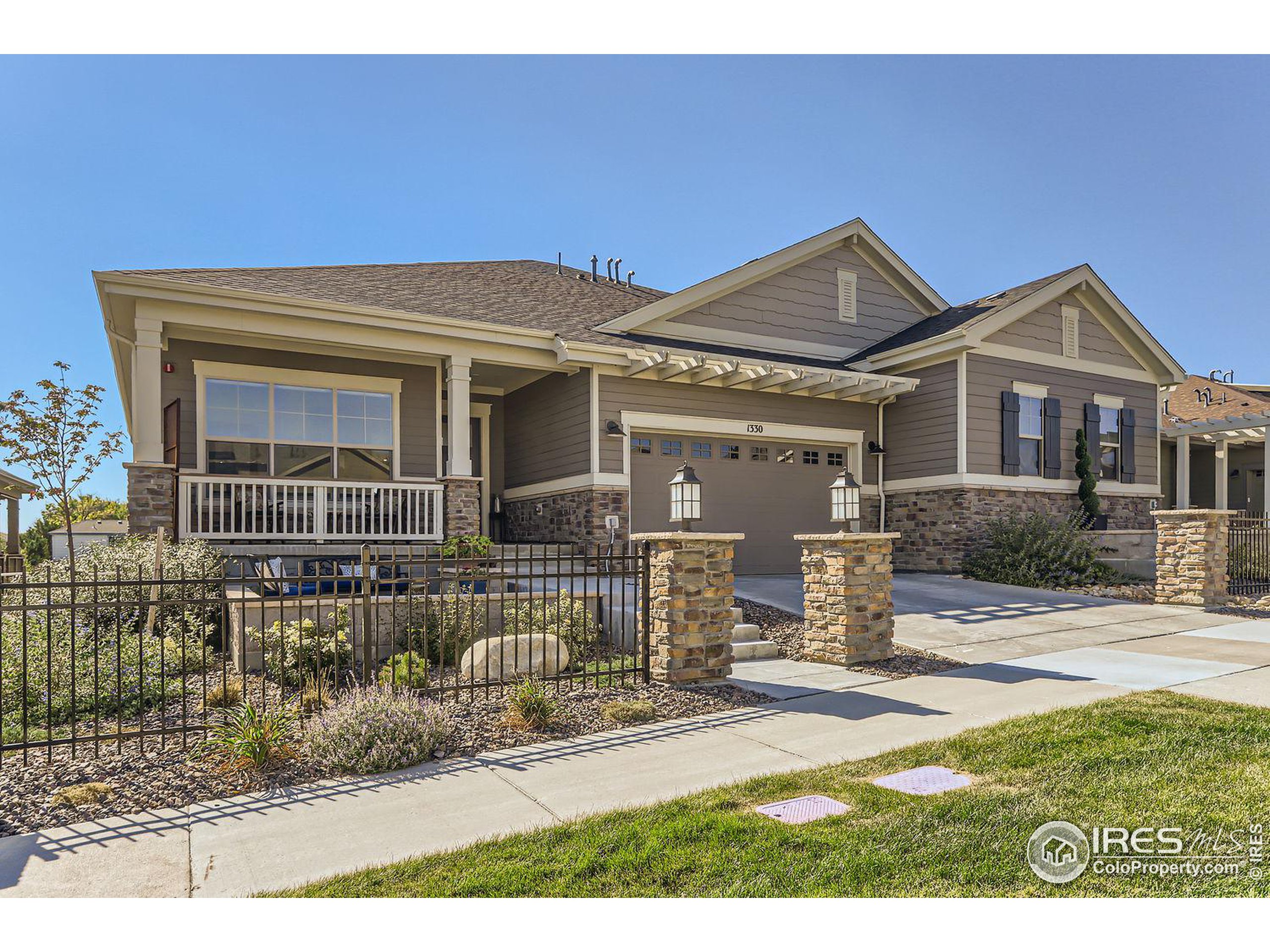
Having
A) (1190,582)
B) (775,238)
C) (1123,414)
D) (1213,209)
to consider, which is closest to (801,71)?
(775,238)

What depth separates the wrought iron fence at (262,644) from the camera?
5.39 meters

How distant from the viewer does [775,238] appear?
56.3ft

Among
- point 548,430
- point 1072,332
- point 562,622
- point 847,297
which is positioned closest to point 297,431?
point 548,430

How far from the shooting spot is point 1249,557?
42.9 ft

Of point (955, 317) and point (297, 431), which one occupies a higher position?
point (955, 317)

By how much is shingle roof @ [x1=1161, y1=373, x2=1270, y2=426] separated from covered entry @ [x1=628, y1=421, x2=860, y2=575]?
1023cm

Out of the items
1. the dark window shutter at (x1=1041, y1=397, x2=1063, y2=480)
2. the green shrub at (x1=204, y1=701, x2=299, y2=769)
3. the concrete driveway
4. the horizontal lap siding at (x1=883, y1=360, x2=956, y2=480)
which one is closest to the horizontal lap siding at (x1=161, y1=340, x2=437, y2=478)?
the concrete driveway

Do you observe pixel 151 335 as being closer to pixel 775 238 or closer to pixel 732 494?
pixel 732 494

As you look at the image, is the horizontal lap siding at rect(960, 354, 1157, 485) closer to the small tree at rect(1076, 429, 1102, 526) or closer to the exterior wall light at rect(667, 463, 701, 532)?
the small tree at rect(1076, 429, 1102, 526)

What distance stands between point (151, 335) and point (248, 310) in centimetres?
120

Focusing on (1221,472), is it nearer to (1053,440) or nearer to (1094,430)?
(1094,430)

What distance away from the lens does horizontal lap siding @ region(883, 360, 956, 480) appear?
578 inches

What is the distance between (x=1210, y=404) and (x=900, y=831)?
2411cm

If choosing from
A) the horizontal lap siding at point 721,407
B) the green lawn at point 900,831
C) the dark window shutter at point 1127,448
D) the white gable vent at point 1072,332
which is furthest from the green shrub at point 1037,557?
the green lawn at point 900,831
